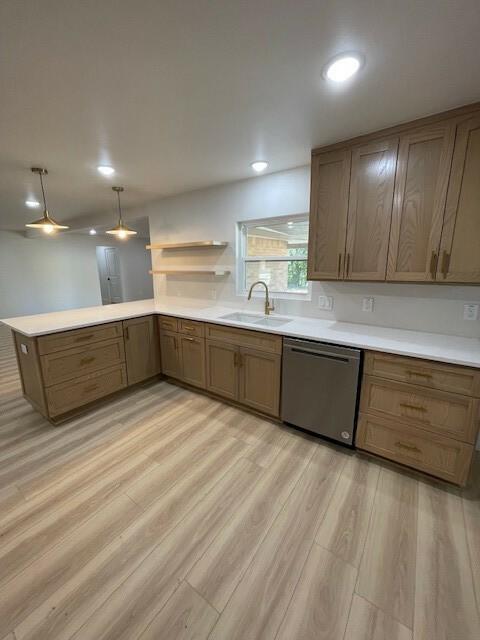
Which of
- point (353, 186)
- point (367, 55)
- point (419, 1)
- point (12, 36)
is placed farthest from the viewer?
point (353, 186)

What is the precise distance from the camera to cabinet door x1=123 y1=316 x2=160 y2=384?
3.02m

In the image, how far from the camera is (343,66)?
1301 millimetres

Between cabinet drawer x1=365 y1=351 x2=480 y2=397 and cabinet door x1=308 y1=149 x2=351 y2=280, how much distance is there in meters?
0.76

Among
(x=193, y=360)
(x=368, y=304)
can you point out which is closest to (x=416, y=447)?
(x=368, y=304)

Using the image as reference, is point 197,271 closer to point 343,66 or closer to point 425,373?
point 343,66

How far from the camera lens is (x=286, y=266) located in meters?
2.94

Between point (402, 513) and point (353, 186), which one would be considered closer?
point (402, 513)

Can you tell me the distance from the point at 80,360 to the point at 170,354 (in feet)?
3.15

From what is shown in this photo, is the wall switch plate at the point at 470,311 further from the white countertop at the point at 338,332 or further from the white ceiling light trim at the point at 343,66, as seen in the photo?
the white ceiling light trim at the point at 343,66

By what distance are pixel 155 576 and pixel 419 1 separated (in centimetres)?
265

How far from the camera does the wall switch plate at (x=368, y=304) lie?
7.84 feet

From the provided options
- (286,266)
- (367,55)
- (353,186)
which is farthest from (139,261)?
(367,55)

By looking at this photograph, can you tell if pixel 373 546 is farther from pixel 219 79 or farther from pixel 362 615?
pixel 219 79

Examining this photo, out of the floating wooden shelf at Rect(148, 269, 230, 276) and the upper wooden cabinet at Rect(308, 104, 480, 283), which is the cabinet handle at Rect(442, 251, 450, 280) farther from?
the floating wooden shelf at Rect(148, 269, 230, 276)
